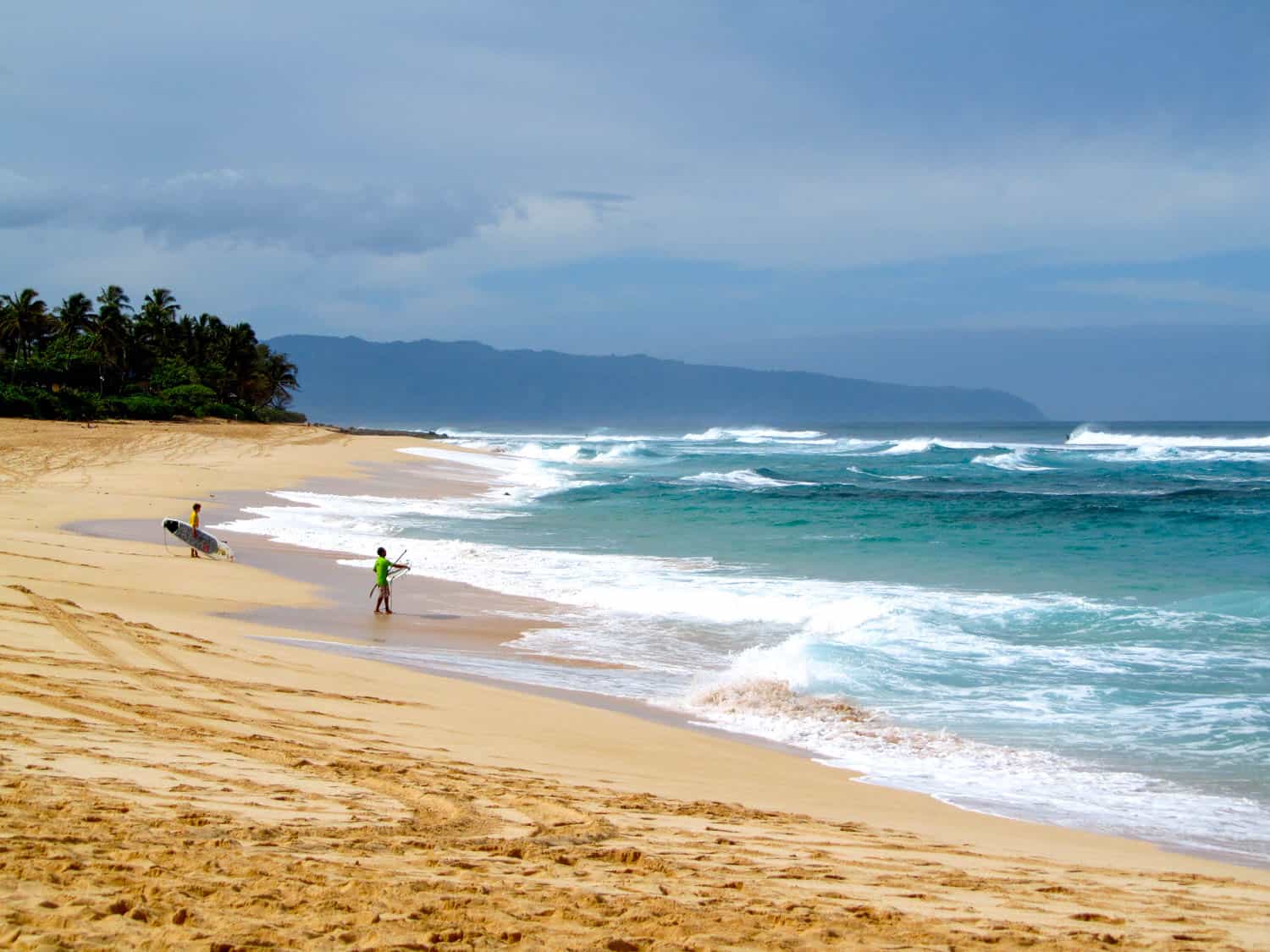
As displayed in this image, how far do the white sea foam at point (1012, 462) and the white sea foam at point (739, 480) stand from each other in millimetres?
14345

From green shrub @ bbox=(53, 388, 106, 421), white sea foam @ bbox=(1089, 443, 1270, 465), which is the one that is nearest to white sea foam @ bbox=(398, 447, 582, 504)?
green shrub @ bbox=(53, 388, 106, 421)

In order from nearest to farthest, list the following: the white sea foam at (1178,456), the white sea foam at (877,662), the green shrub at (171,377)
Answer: the white sea foam at (877,662), the white sea foam at (1178,456), the green shrub at (171,377)

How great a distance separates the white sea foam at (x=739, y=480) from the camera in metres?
40.4

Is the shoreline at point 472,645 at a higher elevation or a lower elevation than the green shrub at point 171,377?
lower

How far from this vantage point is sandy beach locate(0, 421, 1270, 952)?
3709 mm

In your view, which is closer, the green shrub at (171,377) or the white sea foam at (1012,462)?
the white sea foam at (1012,462)

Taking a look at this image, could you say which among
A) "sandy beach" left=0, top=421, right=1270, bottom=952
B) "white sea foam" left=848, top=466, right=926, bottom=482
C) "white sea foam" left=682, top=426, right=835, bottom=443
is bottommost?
"sandy beach" left=0, top=421, right=1270, bottom=952

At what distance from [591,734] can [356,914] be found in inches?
170

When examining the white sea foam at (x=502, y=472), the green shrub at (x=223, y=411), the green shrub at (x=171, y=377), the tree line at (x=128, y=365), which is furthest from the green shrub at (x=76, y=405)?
the white sea foam at (x=502, y=472)

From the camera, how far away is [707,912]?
13.2 feet

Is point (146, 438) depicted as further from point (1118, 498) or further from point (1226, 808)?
point (1226, 808)

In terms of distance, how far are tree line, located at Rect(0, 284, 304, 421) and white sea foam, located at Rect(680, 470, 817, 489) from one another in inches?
1170

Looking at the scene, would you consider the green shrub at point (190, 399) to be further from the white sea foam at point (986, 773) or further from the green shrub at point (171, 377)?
the white sea foam at point (986, 773)

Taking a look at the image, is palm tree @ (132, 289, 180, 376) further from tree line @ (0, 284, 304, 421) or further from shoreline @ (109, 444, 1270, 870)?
shoreline @ (109, 444, 1270, 870)
